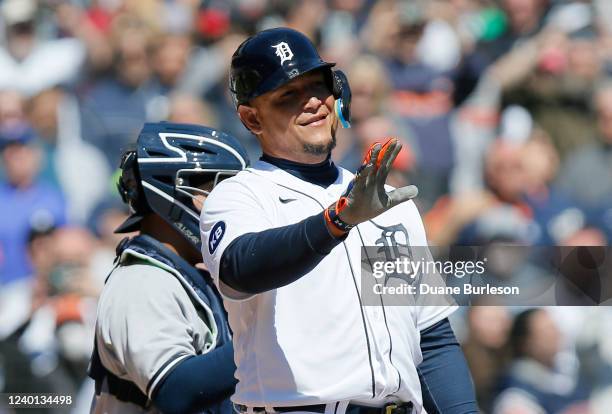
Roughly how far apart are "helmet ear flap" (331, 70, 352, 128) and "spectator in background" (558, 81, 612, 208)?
3.46m

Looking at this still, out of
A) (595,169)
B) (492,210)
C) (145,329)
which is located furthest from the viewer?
(595,169)

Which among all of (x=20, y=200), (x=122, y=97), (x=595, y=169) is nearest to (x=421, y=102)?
(x=595, y=169)

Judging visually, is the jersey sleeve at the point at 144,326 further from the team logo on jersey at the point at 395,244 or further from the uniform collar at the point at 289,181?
the team logo on jersey at the point at 395,244

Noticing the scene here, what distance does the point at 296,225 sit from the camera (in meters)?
2.12

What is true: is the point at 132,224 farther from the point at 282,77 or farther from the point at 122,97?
the point at 122,97

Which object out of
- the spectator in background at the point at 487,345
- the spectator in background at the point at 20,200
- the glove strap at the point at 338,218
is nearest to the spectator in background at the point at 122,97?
the spectator in background at the point at 20,200

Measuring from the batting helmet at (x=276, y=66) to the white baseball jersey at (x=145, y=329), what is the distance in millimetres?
628

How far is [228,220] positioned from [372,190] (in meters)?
0.42

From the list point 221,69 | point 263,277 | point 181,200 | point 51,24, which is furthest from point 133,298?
point 51,24

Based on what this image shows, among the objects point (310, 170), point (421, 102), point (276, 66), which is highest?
point (421, 102)

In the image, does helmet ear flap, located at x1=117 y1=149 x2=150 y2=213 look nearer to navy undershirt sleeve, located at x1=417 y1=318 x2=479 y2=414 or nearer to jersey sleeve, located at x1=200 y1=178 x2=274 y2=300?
jersey sleeve, located at x1=200 y1=178 x2=274 y2=300

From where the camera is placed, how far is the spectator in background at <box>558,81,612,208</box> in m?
5.71

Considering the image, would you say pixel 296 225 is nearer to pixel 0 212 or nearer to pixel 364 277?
pixel 364 277

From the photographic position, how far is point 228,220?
7.50 ft
